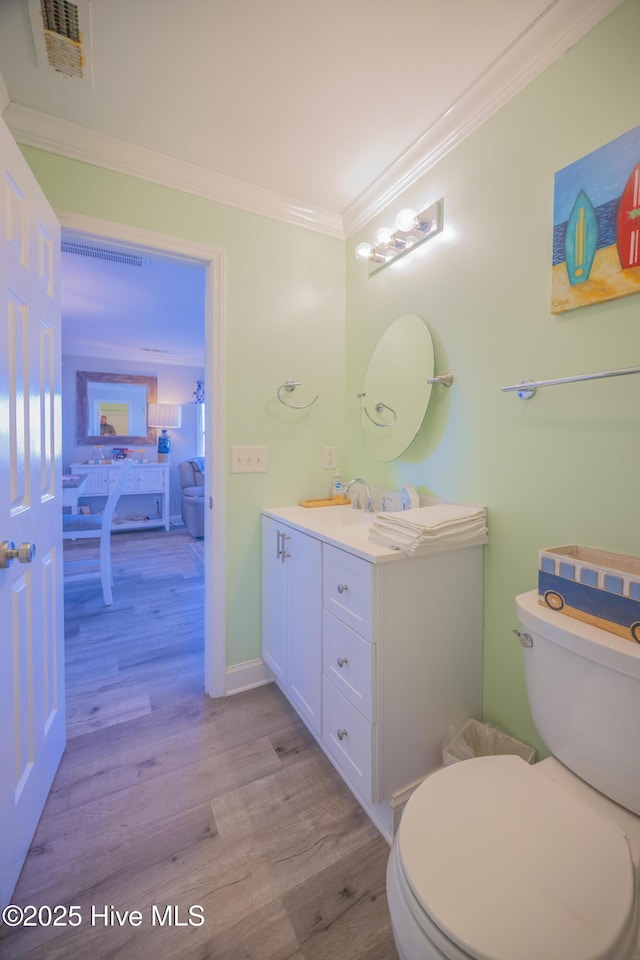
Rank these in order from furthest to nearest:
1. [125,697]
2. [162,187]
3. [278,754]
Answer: [125,697] → [162,187] → [278,754]

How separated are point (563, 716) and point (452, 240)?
1574mm

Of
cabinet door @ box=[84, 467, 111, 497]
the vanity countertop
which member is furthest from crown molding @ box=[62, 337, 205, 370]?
the vanity countertop

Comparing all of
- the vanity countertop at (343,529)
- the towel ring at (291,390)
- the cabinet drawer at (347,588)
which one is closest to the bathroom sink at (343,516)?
the vanity countertop at (343,529)

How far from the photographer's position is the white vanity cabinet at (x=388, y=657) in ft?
3.62

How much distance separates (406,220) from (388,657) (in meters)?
1.66

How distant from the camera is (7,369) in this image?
3.12ft

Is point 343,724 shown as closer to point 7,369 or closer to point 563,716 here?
point 563,716

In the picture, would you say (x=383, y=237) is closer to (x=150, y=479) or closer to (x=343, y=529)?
(x=343, y=529)

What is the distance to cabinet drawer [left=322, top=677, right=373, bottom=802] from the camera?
112 cm

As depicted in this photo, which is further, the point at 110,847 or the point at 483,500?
the point at 483,500

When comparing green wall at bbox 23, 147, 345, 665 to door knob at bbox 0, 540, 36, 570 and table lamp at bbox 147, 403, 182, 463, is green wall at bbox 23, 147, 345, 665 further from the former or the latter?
table lamp at bbox 147, 403, 182, 463

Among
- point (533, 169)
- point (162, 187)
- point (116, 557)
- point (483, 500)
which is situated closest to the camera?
point (533, 169)

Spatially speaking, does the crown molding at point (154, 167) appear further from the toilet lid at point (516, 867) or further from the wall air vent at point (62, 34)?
the toilet lid at point (516, 867)

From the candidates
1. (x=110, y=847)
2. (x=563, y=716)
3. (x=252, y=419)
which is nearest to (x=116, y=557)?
(x=252, y=419)
